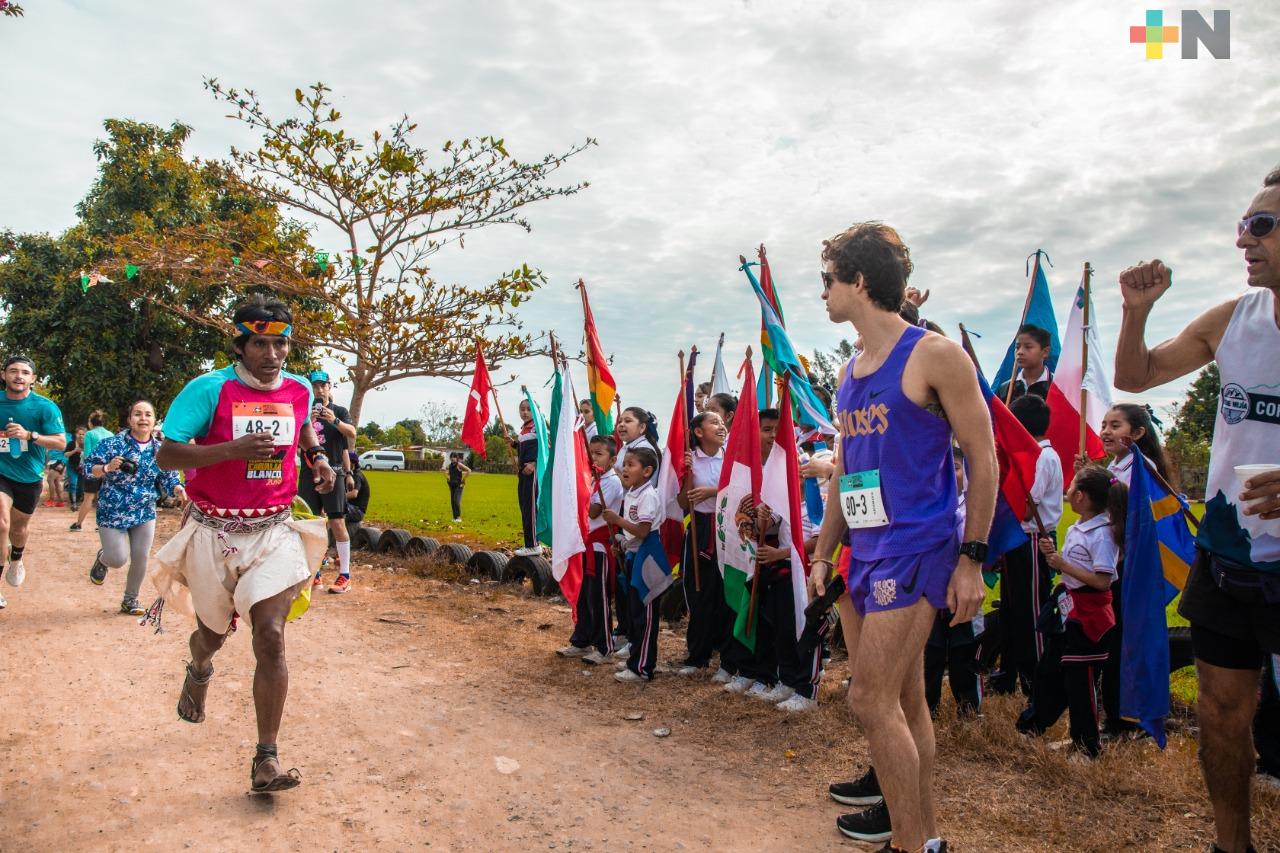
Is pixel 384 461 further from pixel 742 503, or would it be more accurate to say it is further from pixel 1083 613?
pixel 1083 613

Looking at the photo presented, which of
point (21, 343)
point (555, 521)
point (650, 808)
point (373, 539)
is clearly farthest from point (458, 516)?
point (650, 808)

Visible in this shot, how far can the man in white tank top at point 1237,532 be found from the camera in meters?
2.83

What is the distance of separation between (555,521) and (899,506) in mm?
4299

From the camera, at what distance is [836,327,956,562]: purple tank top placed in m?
3.05

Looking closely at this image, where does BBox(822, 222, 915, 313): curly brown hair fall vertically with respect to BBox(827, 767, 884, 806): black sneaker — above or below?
above

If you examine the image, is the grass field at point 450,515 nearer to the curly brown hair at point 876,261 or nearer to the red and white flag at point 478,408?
the red and white flag at point 478,408

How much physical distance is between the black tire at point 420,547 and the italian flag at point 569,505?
4.51 meters

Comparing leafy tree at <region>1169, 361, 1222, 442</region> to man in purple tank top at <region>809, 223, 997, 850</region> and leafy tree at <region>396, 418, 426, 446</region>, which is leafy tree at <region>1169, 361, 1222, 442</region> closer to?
man in purple tank top at <region>809, 223, 997, 850</region>

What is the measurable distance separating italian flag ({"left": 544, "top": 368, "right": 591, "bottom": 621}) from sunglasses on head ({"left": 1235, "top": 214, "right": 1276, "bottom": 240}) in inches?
198

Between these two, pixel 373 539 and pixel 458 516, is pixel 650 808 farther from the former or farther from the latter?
pixel 458 516

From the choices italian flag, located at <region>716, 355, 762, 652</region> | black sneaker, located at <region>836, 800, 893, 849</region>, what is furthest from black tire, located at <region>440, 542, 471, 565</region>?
black sneaker, located at <region>836, 800, 893, 849</region>

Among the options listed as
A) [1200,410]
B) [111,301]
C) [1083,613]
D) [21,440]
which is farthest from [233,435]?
[1200,410]

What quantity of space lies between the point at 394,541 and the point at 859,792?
898 centimetres

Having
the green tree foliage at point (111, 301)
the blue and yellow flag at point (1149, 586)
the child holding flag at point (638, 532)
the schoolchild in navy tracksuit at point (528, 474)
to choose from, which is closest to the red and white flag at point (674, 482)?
the child holding flag at point (638, 532)
